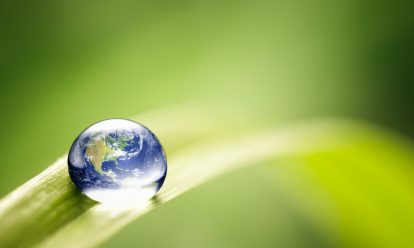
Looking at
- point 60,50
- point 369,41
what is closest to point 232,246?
point 60,50

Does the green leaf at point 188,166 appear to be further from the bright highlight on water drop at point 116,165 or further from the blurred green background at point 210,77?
the blurred green background at point 210,77

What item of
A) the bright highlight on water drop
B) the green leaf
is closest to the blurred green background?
the green leaf

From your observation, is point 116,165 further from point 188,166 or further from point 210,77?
point 210,77

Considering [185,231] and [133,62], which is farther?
[133,62]

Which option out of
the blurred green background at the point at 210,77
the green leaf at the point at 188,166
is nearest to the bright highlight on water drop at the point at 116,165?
the green leaf at the point at 188,166

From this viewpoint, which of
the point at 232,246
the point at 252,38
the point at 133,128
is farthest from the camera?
the point at 252,38

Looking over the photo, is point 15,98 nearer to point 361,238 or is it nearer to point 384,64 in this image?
point 361,238
